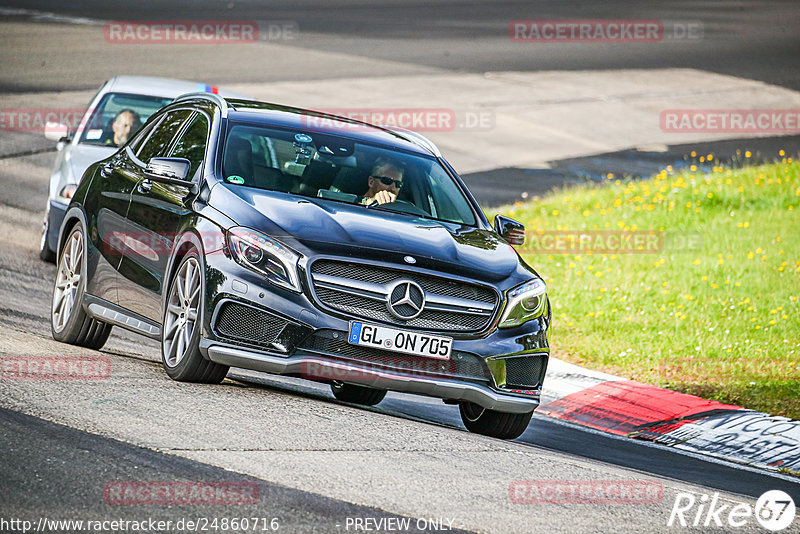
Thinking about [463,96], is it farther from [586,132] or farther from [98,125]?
[98,125]

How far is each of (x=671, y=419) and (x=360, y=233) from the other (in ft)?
11.1

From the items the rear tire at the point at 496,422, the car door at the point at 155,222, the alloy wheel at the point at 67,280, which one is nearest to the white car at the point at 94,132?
the alloy wheel at the point at 67,280

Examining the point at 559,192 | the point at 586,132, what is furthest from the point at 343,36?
the point at 559,192

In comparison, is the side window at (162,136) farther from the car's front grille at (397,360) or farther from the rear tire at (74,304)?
the car's front grille at (397,360)

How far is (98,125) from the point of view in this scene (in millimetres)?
13945

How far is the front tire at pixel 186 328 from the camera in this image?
7680 mm

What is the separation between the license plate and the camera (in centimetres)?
745

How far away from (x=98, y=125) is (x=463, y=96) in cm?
1370

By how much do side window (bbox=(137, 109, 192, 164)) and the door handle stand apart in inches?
14.3

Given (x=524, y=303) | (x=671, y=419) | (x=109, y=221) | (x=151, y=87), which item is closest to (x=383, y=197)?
(x=524, y=303)

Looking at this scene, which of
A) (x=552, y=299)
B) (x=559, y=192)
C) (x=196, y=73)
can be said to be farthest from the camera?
(x=196, y=73)

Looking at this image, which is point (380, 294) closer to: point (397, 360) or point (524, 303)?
point (397, 360)

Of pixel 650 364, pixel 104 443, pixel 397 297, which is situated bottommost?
pixel 650 364

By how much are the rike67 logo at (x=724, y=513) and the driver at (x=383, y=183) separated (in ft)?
9.44
